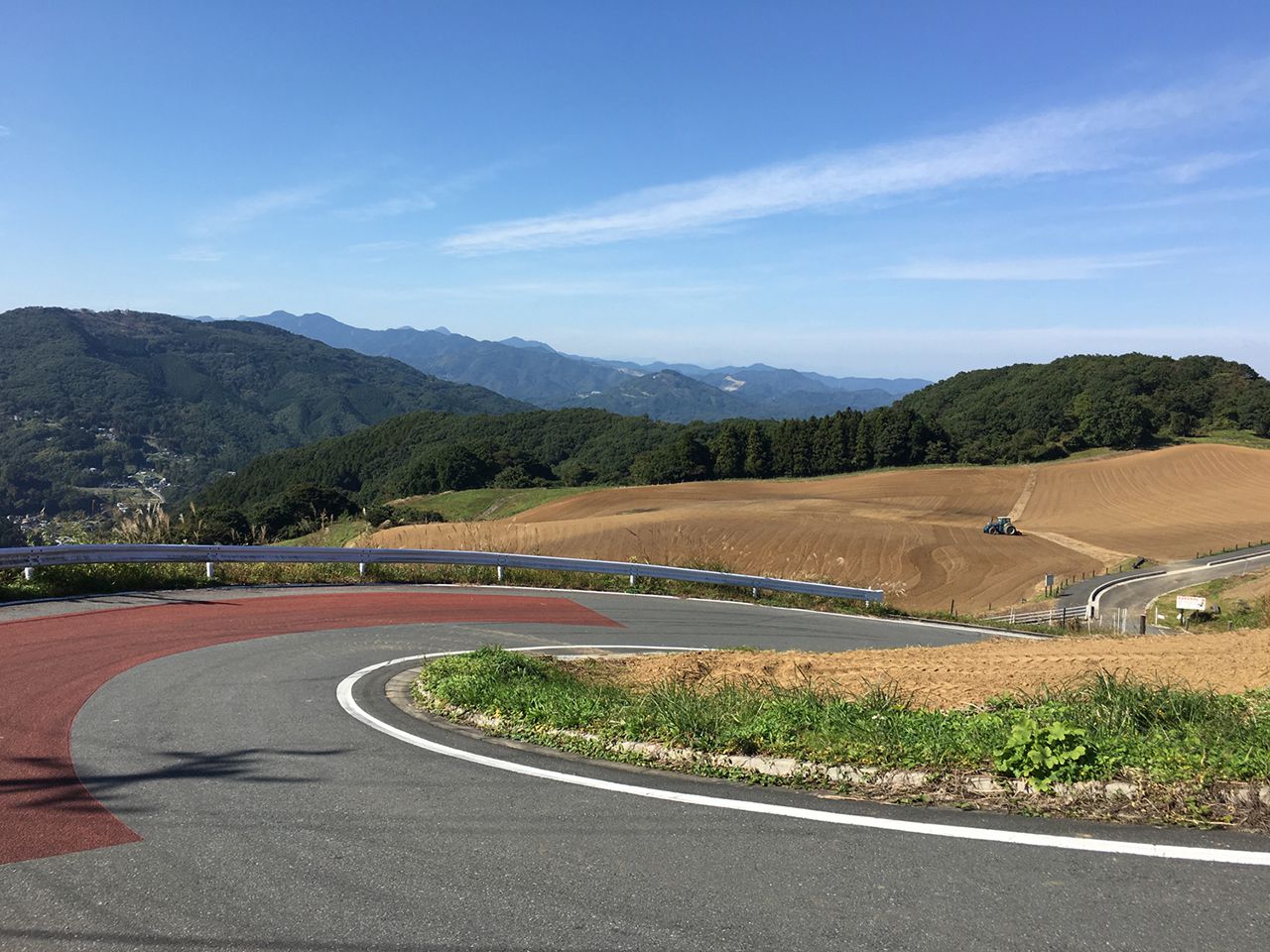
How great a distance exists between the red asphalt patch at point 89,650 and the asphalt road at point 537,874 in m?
0.19

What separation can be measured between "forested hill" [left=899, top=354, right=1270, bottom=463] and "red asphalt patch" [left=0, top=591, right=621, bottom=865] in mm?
80052

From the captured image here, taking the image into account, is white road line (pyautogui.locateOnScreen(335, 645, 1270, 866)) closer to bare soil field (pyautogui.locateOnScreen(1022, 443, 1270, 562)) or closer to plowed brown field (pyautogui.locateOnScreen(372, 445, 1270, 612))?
plowed brown field (pyautogui.locateOnScreen(372, 445, 1270, 612))

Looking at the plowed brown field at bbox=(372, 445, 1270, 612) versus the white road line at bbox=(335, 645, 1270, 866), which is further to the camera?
the plowed brown field at bbox=(372, 445, 1270, 612)

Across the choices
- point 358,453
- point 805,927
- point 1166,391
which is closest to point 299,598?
point 805,927

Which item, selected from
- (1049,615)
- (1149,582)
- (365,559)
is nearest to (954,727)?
(365,559)

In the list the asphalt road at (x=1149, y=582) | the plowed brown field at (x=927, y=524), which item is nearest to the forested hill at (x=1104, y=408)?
the plowed brown field at (x=927, y=524)

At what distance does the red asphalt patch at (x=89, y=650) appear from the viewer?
4508mm

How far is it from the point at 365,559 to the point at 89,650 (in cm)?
746

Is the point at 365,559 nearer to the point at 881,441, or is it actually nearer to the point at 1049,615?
the point at 1049,615

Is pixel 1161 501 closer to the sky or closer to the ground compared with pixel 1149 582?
closer to the sky

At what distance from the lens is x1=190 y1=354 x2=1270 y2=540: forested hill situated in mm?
85875

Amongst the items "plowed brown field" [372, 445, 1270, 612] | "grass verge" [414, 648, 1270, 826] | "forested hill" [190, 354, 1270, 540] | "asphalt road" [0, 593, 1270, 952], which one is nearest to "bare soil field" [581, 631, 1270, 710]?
"grass verge" [414, 648, 1270, 826]

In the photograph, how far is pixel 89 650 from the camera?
30.6 ft

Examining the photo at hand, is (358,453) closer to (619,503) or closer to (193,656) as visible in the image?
(619,503)
